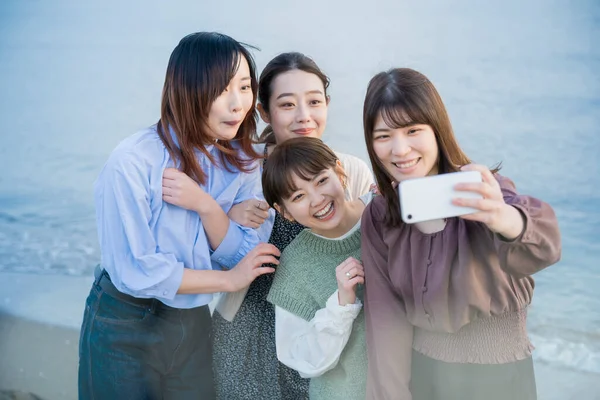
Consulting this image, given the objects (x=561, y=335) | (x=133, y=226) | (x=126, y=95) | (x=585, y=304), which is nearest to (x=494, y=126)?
(x=585, y=304)

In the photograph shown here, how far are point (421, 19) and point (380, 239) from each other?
3455mm

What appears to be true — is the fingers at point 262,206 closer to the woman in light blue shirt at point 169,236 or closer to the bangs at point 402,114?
the woman in light blue shirt at point 169,236

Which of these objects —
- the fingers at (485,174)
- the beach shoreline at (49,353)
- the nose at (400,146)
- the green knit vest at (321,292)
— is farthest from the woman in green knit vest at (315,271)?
the beach shoreline at (49,353)

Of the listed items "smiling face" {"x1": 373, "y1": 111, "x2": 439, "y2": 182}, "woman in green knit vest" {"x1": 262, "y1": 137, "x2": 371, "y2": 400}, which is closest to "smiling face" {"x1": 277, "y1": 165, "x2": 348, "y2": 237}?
"woman in green knit vest" {"x1": 262, "y1": 137, "x2": 371, "y2": 400}

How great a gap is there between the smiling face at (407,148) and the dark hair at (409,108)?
0.01m

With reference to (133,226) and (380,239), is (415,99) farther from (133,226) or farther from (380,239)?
(133,226)

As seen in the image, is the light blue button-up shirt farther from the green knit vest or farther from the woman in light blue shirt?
the green knit vest

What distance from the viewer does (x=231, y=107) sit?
1.46 m

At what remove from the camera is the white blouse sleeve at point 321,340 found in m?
1.32

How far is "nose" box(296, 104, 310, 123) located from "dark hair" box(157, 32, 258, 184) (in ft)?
0.82

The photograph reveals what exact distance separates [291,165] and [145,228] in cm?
35

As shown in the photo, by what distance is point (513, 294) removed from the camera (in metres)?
1.17

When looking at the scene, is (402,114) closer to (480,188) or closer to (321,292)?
(480,188)

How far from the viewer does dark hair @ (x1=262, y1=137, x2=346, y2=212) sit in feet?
4.69
